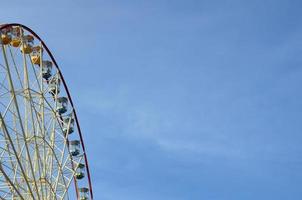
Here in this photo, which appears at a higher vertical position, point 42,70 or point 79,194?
point 42,70

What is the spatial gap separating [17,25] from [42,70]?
5.56 m

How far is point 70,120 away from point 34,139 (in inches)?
192

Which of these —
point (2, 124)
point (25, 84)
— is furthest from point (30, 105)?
point (2, 124)

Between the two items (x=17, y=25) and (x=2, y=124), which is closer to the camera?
(x=2, y=124)

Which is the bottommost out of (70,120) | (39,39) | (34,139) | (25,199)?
(25,199)

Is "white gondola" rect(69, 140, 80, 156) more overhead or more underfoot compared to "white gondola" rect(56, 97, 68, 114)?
more underfoot

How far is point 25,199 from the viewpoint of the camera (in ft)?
114

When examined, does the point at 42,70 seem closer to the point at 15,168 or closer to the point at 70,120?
the point at 70,120

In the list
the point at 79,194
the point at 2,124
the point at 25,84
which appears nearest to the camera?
the point at 2,124

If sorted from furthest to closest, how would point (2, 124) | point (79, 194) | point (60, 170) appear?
point (79, 194), point (60, 170), point (2, 124)

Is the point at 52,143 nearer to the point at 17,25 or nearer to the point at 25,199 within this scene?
the point at 25,199

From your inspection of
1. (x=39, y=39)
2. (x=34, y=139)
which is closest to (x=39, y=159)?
(x=34, y=139)

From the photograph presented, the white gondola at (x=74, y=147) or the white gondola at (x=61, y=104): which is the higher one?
the white gondola at (x=61, y=104)

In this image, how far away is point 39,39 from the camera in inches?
1458
